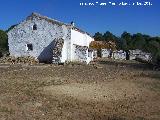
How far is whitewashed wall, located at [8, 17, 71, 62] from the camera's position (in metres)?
37.3

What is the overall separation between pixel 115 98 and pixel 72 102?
7.36 feet

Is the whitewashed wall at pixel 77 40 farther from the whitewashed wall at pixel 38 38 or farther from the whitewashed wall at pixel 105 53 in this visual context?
the whitewashed wall at pixel 105 53

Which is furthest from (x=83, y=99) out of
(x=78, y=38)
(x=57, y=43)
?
(x=78, y=38)

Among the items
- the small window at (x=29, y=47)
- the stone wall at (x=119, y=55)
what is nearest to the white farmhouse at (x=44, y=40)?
the small window at (x=29, y=47)

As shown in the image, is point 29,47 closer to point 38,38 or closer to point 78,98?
point 38,38

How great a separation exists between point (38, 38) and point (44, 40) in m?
0.68

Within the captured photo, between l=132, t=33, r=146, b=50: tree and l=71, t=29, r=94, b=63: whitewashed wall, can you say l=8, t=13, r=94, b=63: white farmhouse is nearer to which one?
l=71, t=29, r=94, b=63: whitewashed wall

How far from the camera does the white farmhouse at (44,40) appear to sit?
3719 cm

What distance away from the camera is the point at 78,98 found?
635 inches

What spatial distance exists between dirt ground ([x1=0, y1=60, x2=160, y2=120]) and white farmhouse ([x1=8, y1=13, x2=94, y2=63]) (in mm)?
13888

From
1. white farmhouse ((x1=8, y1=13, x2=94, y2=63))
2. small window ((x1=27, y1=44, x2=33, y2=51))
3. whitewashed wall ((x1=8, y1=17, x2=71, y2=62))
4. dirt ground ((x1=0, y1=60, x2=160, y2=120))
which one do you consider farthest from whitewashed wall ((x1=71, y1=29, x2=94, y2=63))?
dirt ground ((x1=0, y1=60, x2=160, y2=120))

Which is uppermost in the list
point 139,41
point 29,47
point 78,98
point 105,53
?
point 139,41

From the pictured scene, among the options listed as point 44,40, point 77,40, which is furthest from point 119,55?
point 44,40

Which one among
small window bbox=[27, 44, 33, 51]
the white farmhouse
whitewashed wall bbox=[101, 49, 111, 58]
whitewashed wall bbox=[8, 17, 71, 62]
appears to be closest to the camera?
the white farmhouse
